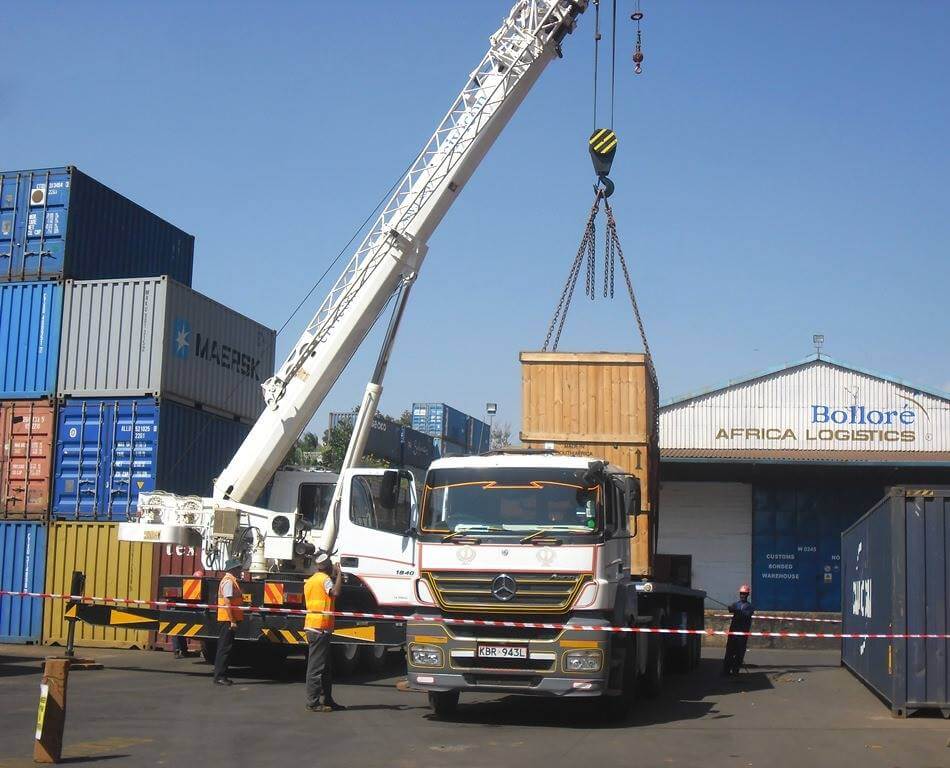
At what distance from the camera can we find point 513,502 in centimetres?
1156

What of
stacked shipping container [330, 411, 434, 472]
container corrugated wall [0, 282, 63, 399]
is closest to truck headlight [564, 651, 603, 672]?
container corrugated wall [0, 282, 63, 399]

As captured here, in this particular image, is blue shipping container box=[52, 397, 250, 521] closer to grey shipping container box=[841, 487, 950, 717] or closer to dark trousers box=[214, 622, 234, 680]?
dark trousers box=[214, 622, 234, 680]

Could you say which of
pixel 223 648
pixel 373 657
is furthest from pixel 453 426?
pixel 223 648

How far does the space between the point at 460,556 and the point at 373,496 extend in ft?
15.5

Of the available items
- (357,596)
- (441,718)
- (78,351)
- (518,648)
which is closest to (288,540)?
(357,596)

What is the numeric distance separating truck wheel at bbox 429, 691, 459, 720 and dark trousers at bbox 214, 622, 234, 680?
3.52 metres

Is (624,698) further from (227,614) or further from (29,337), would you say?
(29,337)

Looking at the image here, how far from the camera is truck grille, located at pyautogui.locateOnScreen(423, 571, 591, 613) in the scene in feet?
36.2

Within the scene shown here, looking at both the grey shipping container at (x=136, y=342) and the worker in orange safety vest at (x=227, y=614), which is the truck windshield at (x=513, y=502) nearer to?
the worker in orange safety vest at (x=227, y=614)

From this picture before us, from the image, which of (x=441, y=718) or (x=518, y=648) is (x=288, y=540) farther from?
(x=518, y=648)

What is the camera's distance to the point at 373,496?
1586cm

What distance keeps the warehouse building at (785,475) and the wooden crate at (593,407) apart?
58.5ft

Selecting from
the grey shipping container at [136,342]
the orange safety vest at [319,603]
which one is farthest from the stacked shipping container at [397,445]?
the orange safety vest at [319,603]

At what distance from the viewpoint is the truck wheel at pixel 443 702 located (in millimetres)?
12023
